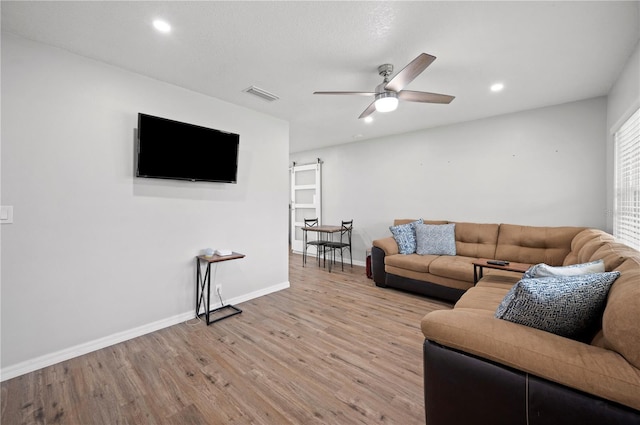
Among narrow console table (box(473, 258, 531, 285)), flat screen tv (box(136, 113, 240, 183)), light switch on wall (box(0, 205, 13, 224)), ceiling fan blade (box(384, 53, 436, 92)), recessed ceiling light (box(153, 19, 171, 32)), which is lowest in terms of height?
narrow console table (box(473, 258, 531, 285))

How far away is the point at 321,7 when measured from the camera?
5.65 feet

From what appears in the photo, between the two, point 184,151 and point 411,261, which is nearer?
point 184,151

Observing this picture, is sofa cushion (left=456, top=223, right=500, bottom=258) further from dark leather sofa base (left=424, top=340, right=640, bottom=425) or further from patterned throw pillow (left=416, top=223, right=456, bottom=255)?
dark leather sofa base (left=424, top=340, right=640, bottom=425)

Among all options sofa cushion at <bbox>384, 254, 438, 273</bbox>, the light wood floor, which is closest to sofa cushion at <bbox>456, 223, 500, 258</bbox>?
sofa cushion at <bbox>384, 254, 438, 273</bbox>

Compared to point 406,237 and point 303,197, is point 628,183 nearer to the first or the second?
point 406,237

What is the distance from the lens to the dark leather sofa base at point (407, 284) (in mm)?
3285

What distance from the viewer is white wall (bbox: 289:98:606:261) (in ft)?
10.9

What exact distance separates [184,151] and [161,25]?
3.78ft

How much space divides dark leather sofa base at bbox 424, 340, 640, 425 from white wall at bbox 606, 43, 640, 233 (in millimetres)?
2588

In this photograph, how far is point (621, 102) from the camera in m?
2.58

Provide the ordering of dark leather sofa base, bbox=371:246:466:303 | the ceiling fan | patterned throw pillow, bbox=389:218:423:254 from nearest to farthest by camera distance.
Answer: the ceiling fan < dark leather sofa base, bbox=371:246:466:303 < patterned throw pillow, bbox=389:218:423:254

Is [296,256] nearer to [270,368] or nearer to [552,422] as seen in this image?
[270,368]

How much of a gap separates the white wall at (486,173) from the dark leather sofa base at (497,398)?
3.44 metres

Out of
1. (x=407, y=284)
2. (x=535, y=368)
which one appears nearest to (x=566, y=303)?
(x=535, y=368)
